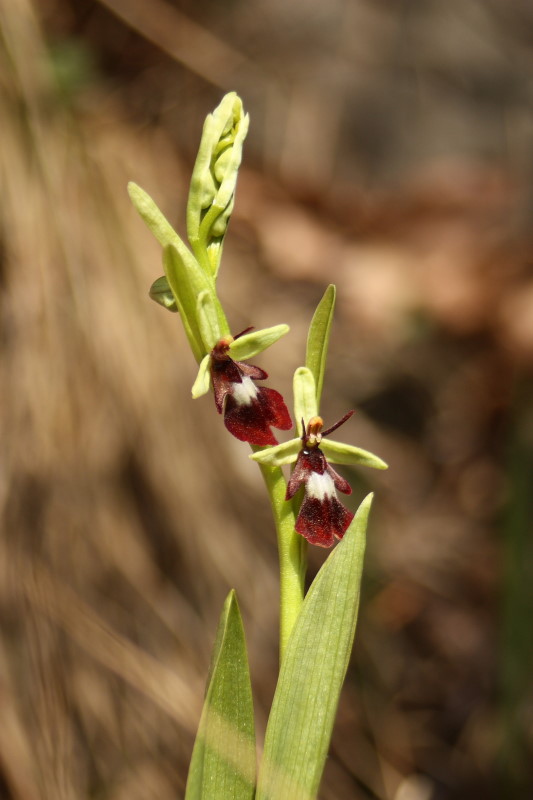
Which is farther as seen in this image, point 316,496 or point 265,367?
point 265,367

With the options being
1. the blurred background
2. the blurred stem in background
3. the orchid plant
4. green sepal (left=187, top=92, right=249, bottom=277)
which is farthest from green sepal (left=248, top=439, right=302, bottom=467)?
the blurred stem in background

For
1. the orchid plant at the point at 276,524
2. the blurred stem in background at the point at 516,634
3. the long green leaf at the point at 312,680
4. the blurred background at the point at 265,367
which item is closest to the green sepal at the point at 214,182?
the orchid plant at the point at 276,524

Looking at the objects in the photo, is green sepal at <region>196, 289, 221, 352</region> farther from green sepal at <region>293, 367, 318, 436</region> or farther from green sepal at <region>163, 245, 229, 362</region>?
green sepal at <region>293, 367, 318, 436</region>

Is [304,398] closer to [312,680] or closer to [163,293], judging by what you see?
[163,293]

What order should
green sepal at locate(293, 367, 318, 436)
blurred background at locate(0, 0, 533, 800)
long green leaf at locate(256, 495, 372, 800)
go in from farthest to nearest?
blurred background at locate(0, 0, 533, 800), green sepal at locate(293, 367, 318, 436), long green leaf at locate(256, 495, 372, 800)

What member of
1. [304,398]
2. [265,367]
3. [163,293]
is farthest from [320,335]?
[265,367]

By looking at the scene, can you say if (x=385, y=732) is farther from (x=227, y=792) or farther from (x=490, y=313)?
(x=227, y=792)
